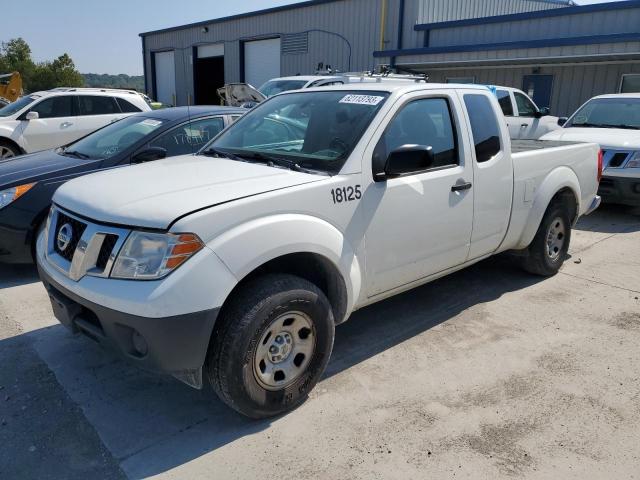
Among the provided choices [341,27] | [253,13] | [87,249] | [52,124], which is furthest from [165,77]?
[87,249]

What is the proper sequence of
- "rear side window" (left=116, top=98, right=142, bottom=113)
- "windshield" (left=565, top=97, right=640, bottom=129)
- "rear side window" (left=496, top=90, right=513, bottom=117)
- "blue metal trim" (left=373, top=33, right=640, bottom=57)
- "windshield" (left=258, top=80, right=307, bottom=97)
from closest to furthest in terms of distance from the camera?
"windshield" (left=565, top=97, right=640, bottom=129)
"rear side window" (left=116, top=98, right=142, bottom=113)
"rear side window" (left=496, top=90, right=513, bottom=117)
"windshield" (left=258, top=80, right=307, bottom=97)
"blue metal trim" (left=373, top=33, right=640, bottom=57)

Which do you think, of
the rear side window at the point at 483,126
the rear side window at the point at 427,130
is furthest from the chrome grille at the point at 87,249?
the rear side window at the point at 483,126

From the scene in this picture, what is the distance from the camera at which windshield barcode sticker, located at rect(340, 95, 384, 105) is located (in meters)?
3.62

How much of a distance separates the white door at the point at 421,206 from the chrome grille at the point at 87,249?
Result: 148cm

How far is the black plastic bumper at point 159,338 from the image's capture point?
2.55 m

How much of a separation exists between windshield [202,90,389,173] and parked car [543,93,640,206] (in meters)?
5.67

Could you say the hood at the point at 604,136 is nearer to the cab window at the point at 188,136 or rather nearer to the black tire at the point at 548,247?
the black tire at the point at 548,247

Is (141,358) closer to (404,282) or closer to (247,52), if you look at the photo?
(404,282)

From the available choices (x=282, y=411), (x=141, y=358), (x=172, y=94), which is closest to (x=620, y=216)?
(x=282, y=411)

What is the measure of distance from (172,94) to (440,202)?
3246 centimetres

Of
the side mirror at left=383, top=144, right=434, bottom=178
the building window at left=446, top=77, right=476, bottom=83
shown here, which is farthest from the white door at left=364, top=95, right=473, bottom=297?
the building window at left=446, top=77, right=476, bottom=83

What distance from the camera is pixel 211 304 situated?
2.61 m

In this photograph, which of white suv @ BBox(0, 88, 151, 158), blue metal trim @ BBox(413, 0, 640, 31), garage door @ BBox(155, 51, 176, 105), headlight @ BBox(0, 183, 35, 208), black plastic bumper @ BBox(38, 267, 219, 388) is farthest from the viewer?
garage door @ BBox(155, 51, 176, 105)

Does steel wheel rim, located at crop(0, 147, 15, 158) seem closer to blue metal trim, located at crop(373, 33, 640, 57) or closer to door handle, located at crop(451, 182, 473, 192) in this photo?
door handle, located at crop(451, 182, 473, 192)
